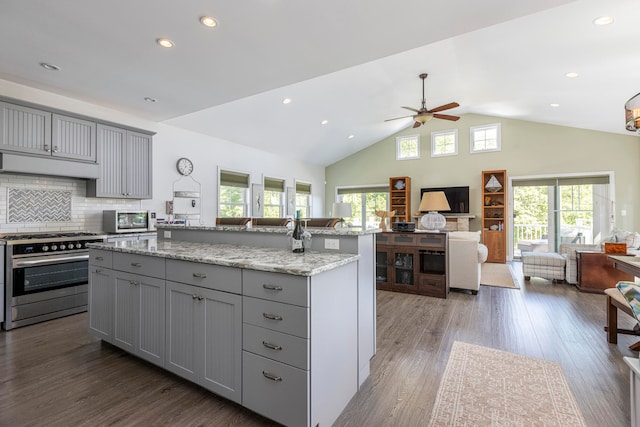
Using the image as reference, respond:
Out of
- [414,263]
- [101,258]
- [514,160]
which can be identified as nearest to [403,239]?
[414,263]

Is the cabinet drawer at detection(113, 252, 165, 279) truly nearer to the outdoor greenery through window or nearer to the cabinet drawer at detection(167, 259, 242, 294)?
the cabinet drawer at detection(167, 259, 242, 294)

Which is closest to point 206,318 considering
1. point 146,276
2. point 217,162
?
point 146,276

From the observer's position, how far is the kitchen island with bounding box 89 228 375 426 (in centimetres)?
151

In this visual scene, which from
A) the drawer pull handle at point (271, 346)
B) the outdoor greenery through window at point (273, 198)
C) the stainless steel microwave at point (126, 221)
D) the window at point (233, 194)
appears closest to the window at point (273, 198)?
the outdoor greenery through window at point (273, 198)

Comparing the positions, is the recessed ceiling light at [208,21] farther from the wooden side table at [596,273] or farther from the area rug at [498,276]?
the wooden side table at [596,273]

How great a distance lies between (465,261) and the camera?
4.38 metres

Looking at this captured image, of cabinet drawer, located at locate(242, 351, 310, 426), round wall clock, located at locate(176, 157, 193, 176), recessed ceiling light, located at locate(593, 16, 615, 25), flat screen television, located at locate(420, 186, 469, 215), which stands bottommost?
cabinet drawer, located at locate(242, 351, 310, 426)

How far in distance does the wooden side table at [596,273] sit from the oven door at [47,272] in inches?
270

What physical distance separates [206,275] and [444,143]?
26.2 feet

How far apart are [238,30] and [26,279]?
3415mm

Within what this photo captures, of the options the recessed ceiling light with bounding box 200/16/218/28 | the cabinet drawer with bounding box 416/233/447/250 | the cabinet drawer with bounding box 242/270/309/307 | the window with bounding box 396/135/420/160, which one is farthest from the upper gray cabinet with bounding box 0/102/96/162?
the window with bounding box 396/135/420/160

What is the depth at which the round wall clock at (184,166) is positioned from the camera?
5446 millimetres

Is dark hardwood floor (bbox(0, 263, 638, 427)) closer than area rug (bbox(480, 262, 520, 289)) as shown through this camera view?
Yes

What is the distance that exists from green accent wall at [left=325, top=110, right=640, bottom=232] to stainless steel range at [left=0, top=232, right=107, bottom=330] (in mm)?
7330
